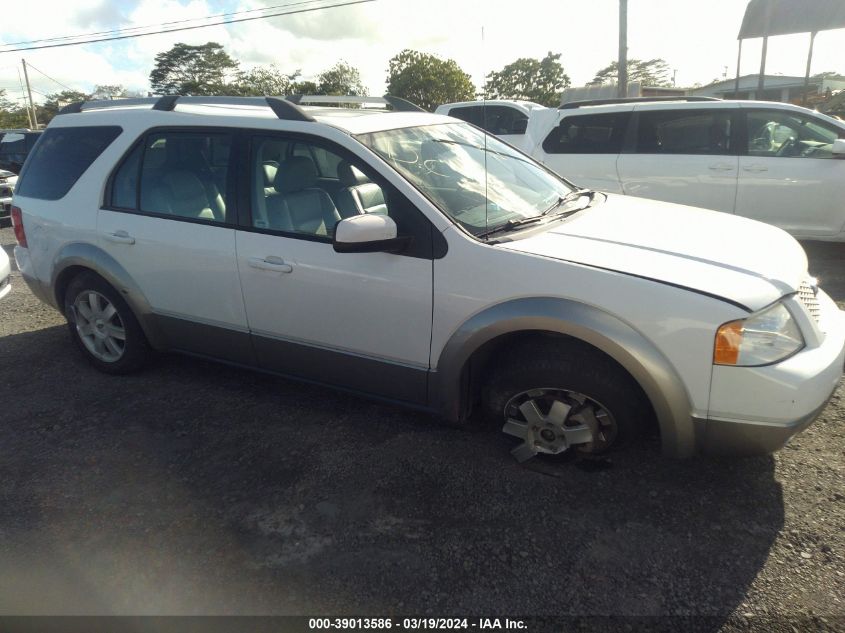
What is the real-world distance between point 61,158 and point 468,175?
2869 millimetres

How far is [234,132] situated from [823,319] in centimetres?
312

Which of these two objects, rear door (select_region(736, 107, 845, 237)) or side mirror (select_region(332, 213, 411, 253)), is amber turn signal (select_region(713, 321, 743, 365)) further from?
rear door (select_region(736, 107, 845, 237))

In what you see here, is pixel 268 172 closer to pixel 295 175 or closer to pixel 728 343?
pixel 295 175

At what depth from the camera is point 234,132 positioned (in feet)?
11.6

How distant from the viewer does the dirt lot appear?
2.31 m

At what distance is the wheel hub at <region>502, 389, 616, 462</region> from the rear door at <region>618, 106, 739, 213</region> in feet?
16.0

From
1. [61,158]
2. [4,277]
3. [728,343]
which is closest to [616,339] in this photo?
[728,343]

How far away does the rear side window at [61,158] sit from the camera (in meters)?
4.10

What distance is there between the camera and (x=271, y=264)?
3316 mm

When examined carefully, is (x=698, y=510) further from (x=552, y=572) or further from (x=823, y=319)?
(x=823, y=319)

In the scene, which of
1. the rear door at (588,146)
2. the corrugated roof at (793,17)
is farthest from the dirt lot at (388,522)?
the corrugated roof at (793,17)

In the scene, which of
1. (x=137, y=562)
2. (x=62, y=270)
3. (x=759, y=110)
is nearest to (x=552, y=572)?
(x=137, y=562)

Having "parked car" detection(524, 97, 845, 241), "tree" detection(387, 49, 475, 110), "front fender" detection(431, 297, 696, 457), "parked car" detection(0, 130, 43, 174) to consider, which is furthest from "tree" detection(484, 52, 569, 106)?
"front fender" detection(431, 297, 696, 457)

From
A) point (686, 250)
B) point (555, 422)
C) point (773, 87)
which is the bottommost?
point (555, 422)
